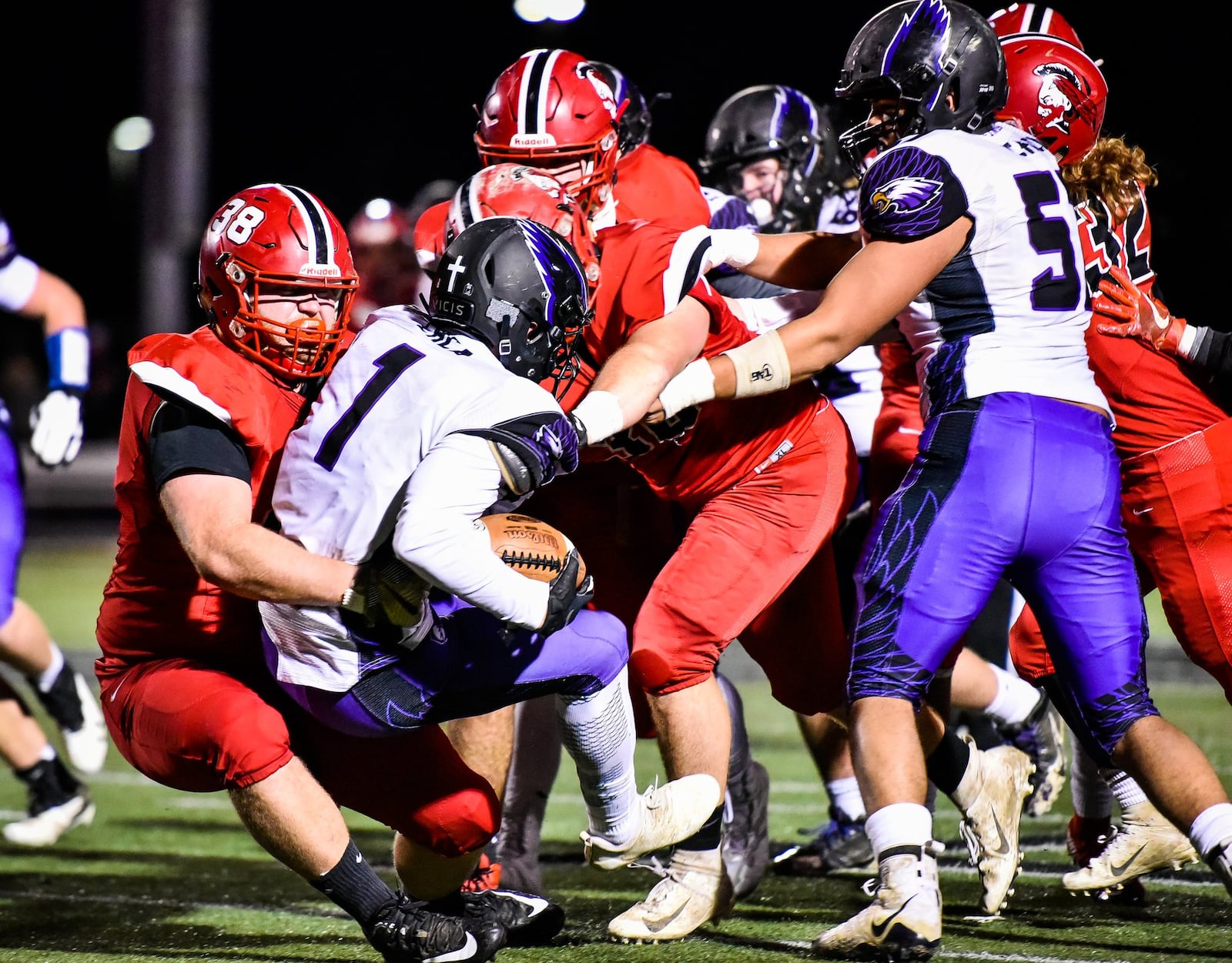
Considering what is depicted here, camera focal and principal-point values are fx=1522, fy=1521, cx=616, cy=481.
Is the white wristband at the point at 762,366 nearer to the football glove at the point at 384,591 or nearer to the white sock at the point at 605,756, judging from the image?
the white sock at the point at 605,756

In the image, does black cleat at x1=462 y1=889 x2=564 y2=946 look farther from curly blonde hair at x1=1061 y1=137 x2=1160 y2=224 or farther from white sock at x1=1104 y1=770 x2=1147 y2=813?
curly blonde hair at x1=1061 y1=137 x2=1160 y2=224

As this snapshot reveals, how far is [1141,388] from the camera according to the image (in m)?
3.75

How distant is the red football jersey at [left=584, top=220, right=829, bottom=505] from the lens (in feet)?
11.2

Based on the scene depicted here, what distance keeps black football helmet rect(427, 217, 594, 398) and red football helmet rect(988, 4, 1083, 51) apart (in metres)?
1.96

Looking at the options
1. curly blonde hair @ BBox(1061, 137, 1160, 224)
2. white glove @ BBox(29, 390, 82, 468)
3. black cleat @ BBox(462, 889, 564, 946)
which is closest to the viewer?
black cleat @ BBox(462, 889, 564, 946)

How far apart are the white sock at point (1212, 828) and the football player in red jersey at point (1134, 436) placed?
1.78 ft

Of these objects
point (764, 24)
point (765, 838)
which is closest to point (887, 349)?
point (765, 838)

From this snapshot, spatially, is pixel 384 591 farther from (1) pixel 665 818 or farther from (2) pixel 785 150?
(2) pixel 785 150

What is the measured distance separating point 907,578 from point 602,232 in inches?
45.2

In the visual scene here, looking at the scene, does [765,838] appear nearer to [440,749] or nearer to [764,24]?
[440,749]

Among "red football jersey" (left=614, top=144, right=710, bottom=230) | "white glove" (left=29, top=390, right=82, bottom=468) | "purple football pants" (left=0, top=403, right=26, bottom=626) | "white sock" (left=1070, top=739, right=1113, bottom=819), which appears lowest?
"white sock" (left=1070, top=739, right=1113, bottom=819)

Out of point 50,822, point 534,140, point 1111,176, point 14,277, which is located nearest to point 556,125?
point 534,140

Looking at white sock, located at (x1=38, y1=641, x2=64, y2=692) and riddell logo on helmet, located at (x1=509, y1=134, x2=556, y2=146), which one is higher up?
riddell logo on helmet, located at (x1=509, y1=134, x2=556, y2=146)

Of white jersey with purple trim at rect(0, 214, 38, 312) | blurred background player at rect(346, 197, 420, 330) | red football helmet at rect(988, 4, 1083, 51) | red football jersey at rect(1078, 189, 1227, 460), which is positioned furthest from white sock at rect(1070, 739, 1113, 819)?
blurred background player at rect(346, 197, 420, 330)
